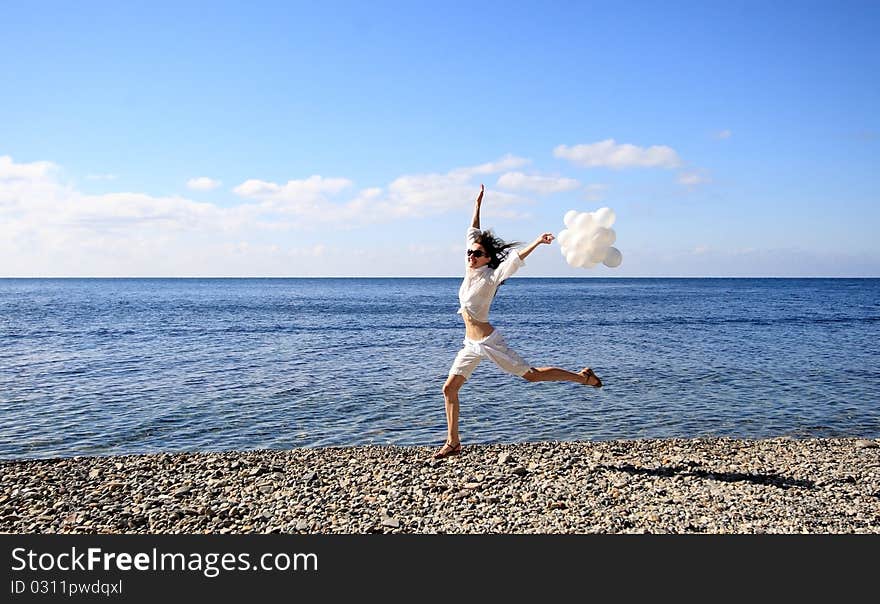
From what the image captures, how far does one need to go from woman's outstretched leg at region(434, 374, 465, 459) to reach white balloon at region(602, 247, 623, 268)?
233 cm

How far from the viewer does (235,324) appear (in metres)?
44.9

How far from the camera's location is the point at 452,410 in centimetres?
892

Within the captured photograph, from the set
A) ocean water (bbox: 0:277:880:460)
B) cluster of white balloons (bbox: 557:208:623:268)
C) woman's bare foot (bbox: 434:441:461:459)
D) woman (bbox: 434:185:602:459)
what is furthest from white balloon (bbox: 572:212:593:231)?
ocean water (bbox: 0:277:880:460)

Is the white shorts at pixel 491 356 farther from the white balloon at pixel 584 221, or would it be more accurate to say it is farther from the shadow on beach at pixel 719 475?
the shadow on beach at pixel 719 475

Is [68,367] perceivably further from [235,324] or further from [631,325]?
[631,325]

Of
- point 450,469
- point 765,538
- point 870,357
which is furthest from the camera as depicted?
point 870,357

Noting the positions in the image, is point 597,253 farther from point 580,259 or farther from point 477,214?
point 477,214

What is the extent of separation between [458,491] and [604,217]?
12.1 feet

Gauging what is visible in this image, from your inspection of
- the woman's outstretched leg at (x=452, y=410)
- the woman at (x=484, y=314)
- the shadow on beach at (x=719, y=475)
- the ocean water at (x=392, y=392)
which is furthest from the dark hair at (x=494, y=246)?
the ocean water at (x=392, y=392)

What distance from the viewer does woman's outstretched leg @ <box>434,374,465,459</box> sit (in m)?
8.72

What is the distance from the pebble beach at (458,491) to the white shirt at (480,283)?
210 centimetres

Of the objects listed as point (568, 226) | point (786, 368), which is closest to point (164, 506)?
point (568, 226)

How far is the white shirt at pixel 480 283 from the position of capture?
26.1ft

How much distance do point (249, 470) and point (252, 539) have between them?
9.35ft
